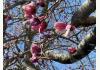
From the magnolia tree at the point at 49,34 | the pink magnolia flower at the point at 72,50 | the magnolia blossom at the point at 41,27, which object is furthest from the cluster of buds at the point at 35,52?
the pink magnolia flower at the point at 72,50

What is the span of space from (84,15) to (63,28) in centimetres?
16

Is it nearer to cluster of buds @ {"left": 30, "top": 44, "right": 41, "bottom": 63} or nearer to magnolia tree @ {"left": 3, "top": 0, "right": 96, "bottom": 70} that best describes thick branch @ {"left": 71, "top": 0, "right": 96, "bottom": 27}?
magnolia tree @ {"left": 3, "top": 0, "right": 96, "bottom": 70}

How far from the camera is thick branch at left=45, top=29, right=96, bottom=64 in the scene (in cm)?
215

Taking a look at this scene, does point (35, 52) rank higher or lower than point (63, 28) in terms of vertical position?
lower

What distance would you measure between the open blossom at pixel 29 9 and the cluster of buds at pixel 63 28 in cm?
18

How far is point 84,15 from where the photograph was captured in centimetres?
219

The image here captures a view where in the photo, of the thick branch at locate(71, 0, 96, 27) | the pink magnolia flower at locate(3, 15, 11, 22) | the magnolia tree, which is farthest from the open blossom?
the thick branch at locate(71, 0, 96, 27)

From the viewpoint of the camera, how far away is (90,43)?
2.15 m

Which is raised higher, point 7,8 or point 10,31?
point 7,8

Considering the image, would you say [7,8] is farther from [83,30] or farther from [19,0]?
[83,30]

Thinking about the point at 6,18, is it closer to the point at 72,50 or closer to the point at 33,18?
the point at 33,18

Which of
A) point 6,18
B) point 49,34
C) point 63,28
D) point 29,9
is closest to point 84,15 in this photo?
point 63,28
